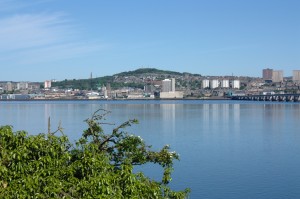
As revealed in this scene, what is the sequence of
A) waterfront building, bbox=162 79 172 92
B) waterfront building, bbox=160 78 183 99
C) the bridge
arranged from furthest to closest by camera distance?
waterfront building, bbox=162 79 172 92 → waterfront building, bbox=160 78 183 99 → the bridge

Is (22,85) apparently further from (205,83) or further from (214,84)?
(214,84)

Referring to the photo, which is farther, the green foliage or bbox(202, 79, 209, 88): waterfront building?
bbox(202, 79, 209, 88): waterfront building

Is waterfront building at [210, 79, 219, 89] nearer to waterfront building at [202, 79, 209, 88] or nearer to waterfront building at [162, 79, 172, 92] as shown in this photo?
waterfront building at [202, 79, 209, 88]

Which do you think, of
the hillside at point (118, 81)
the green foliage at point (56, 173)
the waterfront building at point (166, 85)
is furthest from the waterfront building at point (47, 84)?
the green foliage at point (56, 173)

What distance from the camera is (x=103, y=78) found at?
172875 mm

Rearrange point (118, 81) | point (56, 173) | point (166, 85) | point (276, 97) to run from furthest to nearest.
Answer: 1. point (118, 81)
2. point (166, 85)
3. point (276, 97)
4. point (56, 173)

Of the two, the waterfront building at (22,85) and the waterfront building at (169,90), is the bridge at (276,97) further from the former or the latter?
the waterfront building at (22,85)

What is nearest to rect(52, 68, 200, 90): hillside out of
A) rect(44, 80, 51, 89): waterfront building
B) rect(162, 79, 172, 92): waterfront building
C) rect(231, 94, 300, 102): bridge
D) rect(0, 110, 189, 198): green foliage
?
rect(44, 80, 51, 89): waterfront building

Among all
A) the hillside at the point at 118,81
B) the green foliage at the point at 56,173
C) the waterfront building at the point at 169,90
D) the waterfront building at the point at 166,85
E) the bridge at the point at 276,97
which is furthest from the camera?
the hillside at the point at 118,81

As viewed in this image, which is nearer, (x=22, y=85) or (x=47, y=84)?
(x=47, y=84)

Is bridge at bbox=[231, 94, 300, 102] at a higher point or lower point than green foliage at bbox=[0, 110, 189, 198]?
lower

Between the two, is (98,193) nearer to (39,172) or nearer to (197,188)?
(39,172)

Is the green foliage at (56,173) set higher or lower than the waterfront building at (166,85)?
lower

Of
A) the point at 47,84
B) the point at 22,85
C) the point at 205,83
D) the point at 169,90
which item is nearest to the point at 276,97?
the point at 169,90
